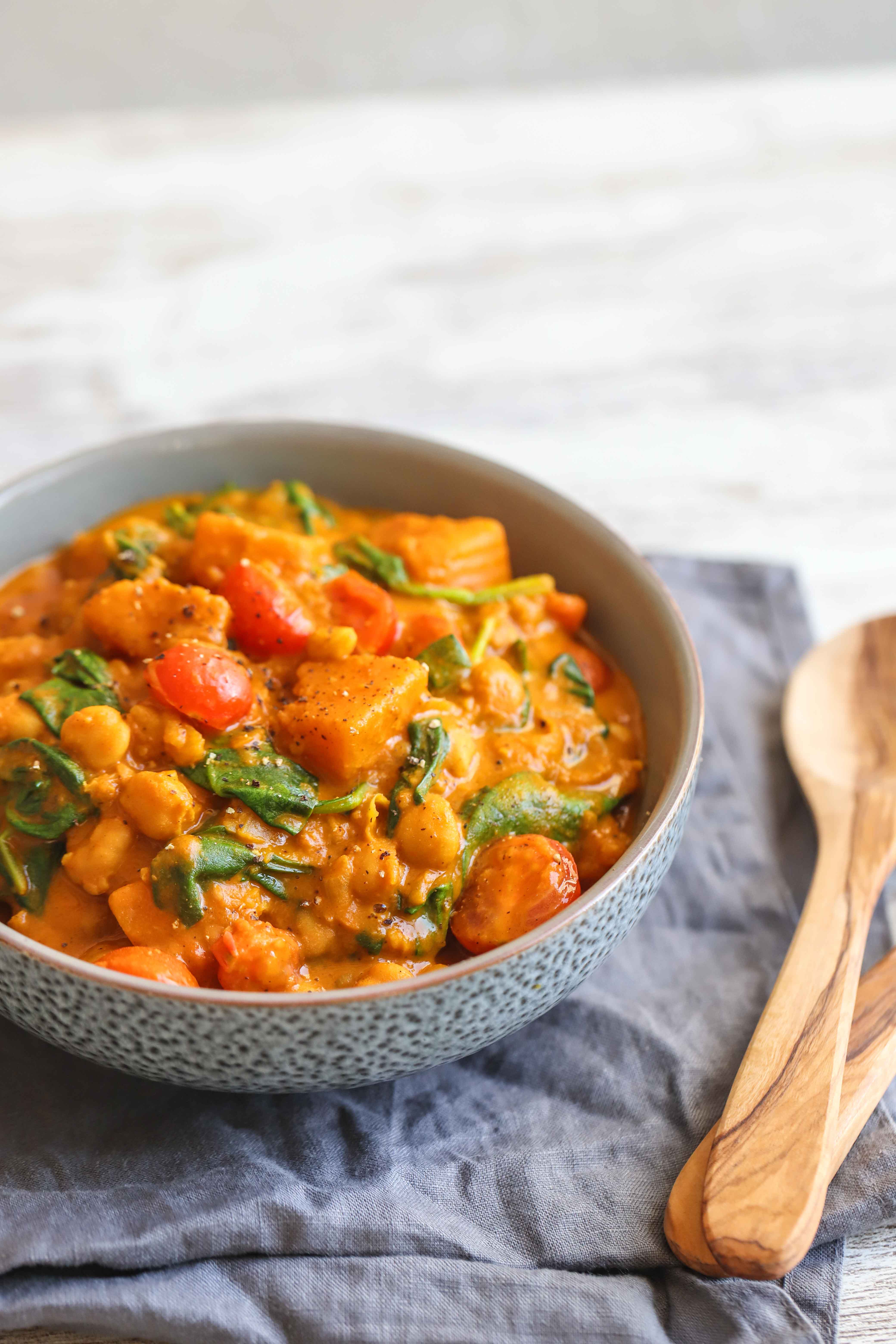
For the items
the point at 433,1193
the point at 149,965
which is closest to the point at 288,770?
the point at 149,965

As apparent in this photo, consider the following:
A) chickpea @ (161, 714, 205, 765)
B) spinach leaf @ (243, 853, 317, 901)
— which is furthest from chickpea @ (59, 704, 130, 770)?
spinach leaf @ (243, 853, 317, 901)

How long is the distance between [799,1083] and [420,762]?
45.6 inches

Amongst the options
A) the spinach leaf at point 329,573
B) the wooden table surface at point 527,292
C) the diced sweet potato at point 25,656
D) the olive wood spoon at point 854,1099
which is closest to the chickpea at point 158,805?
the diced sweet potato at point 25,656

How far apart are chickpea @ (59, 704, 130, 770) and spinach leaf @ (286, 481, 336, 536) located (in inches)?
42.1

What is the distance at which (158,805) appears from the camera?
2859 millimetres

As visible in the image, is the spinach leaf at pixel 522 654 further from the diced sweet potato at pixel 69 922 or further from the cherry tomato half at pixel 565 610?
the diced sweet potato at pixel 69 922

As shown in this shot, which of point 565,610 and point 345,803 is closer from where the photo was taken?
point 345,803

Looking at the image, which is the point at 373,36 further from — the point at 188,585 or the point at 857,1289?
the point at 857,1289

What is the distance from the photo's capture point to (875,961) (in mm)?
3521

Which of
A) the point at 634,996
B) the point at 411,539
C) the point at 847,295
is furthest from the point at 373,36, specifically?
the point at 634,996

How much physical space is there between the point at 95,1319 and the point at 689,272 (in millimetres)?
5593

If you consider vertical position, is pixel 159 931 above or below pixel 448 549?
below

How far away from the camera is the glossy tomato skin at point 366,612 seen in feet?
11.1

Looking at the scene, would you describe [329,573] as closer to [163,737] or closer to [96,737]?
[163,737]
